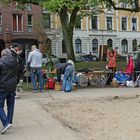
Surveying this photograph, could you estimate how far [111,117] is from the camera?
13594 mm

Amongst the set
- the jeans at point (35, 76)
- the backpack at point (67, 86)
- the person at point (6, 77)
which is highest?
the person at point (6, 77)

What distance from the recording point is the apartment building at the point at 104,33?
78.1 metres

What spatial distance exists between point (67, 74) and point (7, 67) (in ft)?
31.9

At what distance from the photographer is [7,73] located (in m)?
11.5

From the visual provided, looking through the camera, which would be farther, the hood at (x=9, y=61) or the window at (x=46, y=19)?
the window at (x=46, y=19)

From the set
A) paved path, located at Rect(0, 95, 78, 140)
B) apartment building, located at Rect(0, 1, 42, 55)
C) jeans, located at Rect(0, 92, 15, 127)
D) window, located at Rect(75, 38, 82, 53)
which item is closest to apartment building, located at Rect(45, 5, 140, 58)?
window, located at Rect(75, 38, 82, 53)

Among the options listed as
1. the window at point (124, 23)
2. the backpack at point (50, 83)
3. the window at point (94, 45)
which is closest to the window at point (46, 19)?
the window at point (94, 45)

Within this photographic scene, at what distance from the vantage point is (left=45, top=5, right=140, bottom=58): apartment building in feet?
256

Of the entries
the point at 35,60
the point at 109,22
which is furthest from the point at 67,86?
the point at 109,22

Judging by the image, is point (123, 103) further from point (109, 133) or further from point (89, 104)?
point (109, 133)

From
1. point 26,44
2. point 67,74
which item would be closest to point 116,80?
point 67,74

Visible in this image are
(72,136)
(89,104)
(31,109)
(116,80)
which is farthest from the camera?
(116,80)

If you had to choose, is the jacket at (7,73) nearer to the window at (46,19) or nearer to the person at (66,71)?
the person at (66,71)

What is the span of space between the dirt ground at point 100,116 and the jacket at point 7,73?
173cm
